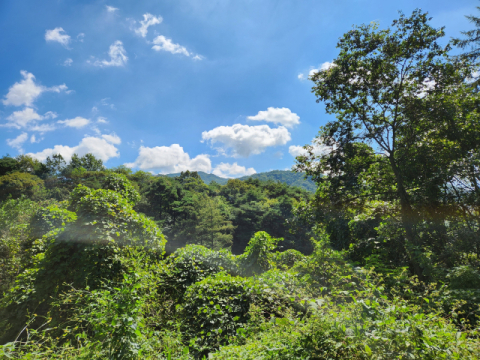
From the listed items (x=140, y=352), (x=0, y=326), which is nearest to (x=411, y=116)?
(x=140, y=352)

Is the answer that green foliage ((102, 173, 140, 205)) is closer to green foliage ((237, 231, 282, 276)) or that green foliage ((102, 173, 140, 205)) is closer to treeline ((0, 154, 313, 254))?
green foliage ((237, 231, 282, 276))

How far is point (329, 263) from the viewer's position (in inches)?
243

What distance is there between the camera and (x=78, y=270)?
4555mm

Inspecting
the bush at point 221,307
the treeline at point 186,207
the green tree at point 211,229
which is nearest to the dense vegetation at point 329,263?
the bush at point 221,307

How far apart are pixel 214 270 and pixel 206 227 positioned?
22.6 metres

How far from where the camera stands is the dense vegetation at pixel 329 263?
7.52 ft

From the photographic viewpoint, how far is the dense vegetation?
229 cm

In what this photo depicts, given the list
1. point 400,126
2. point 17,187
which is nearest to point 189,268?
point 400,126

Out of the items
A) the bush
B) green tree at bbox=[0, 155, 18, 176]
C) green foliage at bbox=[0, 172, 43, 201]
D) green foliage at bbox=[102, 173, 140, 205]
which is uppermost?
green tree at bbox=[0, 155, 18, 176]

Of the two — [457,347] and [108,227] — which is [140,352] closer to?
[457,347]

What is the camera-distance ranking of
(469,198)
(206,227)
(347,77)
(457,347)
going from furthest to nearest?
1. (206,227)
2. (347,77)
3. (469,198)
4. (457,347)

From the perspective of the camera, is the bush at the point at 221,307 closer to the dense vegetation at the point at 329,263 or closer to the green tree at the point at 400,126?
the dense vegetation at the point at 329,263

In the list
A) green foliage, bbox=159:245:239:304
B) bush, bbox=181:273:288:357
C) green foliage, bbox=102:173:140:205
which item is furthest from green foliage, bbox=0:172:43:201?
bush, bbox=181:273:288:357

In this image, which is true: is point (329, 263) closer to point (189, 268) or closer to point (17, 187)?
point (189, 268)
